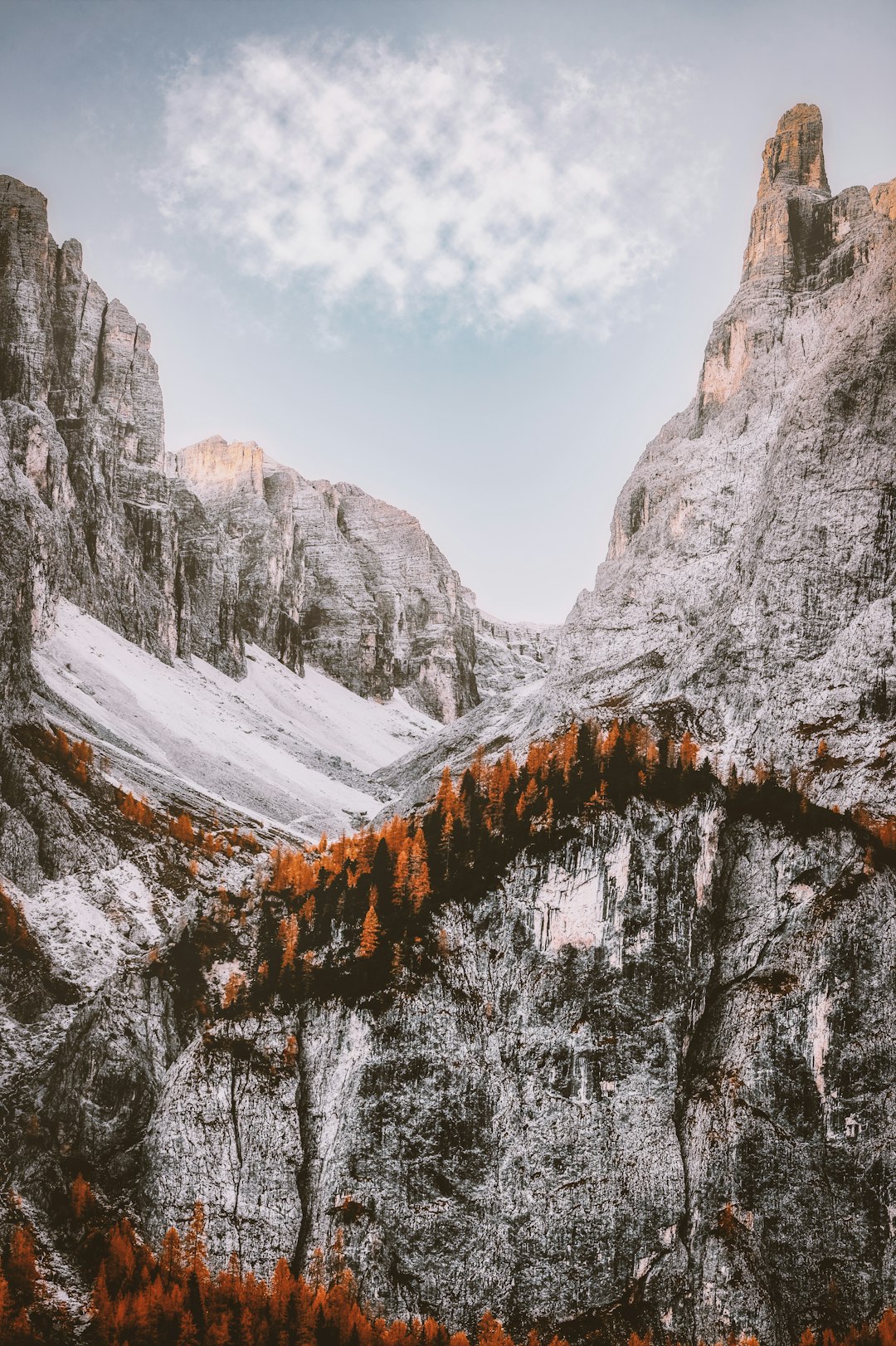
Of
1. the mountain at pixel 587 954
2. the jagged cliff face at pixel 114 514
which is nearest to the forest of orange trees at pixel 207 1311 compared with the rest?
the mountain at pixel 587 954

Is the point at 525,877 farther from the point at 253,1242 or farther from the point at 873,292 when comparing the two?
the point at 873,292

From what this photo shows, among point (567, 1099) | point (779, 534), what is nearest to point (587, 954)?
point (567, 1099)

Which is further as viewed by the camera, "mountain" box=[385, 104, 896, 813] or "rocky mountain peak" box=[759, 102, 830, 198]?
"rocky mountain peak" box=[759, 102, 830, 198]

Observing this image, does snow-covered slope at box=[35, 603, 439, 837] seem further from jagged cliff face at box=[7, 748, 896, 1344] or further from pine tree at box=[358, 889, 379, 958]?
jagged cliff face at box=[7, 748, 896, 1344]

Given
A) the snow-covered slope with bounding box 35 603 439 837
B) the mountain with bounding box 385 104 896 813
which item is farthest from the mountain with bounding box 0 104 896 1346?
the snow-covered slope with bounding box 35 603 439 837

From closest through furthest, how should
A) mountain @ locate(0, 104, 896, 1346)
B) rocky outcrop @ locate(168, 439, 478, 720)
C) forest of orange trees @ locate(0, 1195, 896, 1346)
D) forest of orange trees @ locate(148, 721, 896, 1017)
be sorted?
forest of orange trees @ locate(0, 1195, 896, 1346), mountain @ locate(0, 104, 896, 1346), forest of orange trees @ locate(148, 721, 896, 1017), rocky outcrop @ locate(168, 439, 478, 720)

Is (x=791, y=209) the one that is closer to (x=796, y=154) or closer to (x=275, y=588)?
(x=796, y=154)
